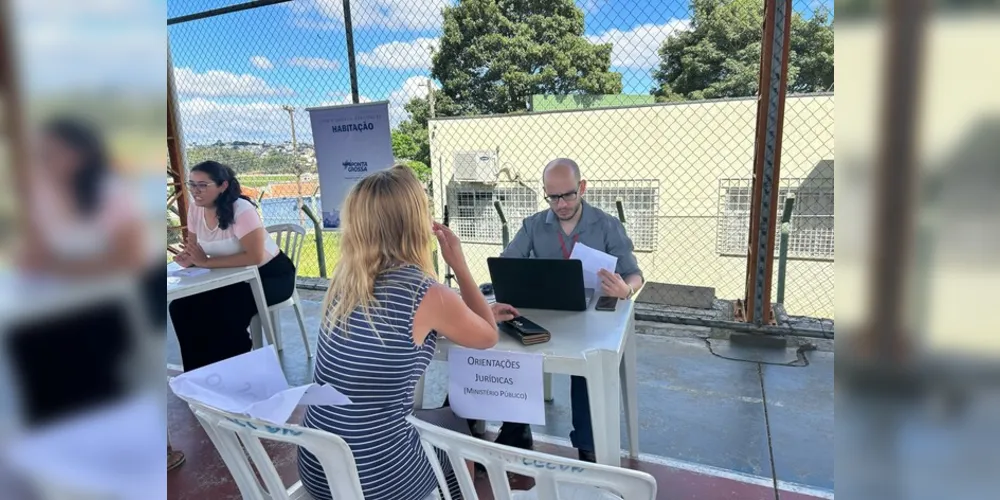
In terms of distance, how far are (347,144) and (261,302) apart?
5.20 feet

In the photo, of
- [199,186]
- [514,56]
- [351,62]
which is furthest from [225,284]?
[514,56]

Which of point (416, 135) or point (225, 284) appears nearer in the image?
point (225, 284)

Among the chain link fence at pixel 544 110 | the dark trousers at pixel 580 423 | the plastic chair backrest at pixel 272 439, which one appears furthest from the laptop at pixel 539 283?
the plastic chair backrest at pixel 272 439

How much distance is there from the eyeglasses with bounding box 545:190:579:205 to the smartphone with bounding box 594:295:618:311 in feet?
1.83

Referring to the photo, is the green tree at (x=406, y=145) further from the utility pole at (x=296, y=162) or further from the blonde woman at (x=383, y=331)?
the blonde woman at (x=383, y=331)

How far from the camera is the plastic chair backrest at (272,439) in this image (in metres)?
0.95

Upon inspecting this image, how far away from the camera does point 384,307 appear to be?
125 cm

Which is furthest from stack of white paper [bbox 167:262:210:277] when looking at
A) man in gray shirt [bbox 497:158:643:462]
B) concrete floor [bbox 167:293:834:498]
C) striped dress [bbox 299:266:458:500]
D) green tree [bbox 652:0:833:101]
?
green tree [bbox 652:0:833:101]

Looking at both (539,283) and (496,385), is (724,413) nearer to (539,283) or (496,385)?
(539,283)

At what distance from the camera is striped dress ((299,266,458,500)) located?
1223 mm

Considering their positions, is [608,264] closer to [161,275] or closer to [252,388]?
[252,388]

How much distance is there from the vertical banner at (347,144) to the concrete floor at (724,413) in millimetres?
1329

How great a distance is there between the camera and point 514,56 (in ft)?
39.4

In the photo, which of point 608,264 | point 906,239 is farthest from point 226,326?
point 906,239
